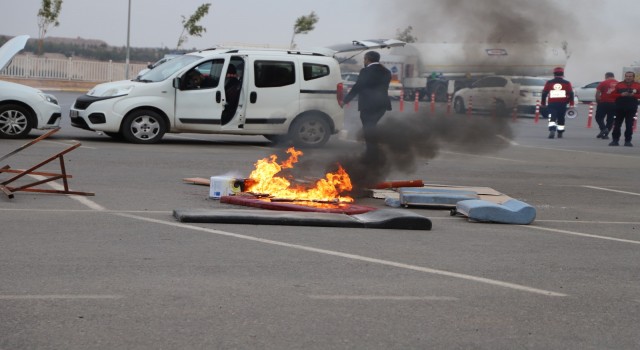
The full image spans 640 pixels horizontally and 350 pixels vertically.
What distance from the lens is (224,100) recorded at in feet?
63.0

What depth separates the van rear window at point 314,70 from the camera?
19828 mm

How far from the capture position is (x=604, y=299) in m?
7.27

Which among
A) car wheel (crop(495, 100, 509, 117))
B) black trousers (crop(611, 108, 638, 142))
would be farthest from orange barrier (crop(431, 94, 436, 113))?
black trousers (crop(611, 108, 638, 142))

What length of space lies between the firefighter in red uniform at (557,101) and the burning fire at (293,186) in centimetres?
1385

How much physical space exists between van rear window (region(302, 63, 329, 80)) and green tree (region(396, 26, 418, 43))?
5.59 meters

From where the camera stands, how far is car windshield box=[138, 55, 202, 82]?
19.2 m

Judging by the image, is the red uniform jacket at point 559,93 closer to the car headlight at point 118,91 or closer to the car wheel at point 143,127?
the car wheel at point 143,127

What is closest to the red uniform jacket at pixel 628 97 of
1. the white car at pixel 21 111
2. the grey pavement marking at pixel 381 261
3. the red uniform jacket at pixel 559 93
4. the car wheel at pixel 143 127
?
the red uniform jacket at pixel 559 93

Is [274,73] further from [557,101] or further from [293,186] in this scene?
[557,101]

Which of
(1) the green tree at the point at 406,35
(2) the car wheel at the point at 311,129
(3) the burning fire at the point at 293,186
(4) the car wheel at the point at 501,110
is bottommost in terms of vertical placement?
(3) the burning fire at the point at 293,186

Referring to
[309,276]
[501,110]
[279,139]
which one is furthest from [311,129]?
[309,276]

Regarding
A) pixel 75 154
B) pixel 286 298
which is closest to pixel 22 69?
pixel 75 154

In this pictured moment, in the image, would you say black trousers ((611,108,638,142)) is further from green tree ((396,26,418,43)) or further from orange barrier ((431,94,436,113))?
green tree ((396,26,418,43))

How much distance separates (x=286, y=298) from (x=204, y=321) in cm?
86
